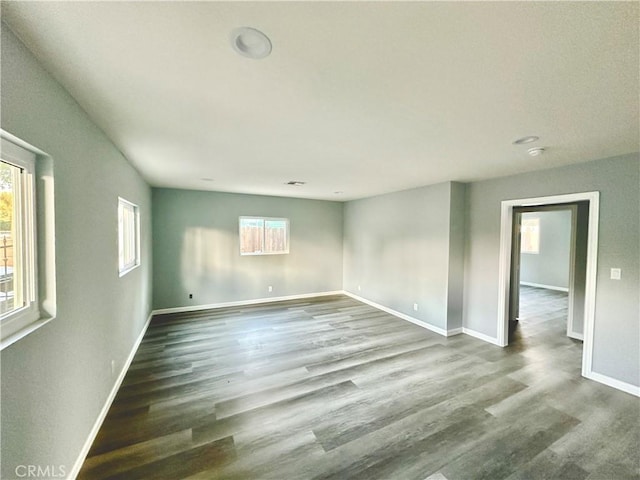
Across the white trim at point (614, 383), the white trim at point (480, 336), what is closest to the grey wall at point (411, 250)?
the white trim at point (480, 336)

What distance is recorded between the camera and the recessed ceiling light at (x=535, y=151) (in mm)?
2540

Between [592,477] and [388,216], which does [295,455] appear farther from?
[388,216]

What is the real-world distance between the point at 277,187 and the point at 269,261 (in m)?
1.93

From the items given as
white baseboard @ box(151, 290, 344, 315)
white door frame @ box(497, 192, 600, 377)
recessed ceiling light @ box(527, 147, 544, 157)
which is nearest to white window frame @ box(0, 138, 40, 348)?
recessed ceiling light @ box(527, 147, 544, 157)

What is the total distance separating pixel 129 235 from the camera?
11.6 feet

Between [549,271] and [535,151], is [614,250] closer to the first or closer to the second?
[535,151]

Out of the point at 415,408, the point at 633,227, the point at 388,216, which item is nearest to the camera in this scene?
the point at 415,408

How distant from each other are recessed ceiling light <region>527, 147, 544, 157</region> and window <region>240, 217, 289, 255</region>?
15.3ft

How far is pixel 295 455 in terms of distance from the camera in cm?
184

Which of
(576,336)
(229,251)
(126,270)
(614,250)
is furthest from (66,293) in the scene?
(576,336)

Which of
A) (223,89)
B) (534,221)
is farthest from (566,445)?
(534,221)

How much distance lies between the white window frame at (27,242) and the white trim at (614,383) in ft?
15.9

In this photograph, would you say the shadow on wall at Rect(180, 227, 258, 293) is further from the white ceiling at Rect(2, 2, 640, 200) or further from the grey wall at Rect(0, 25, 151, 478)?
the white ceiling at Rect(2, 2, 640, 200)

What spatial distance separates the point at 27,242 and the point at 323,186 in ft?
12.8
